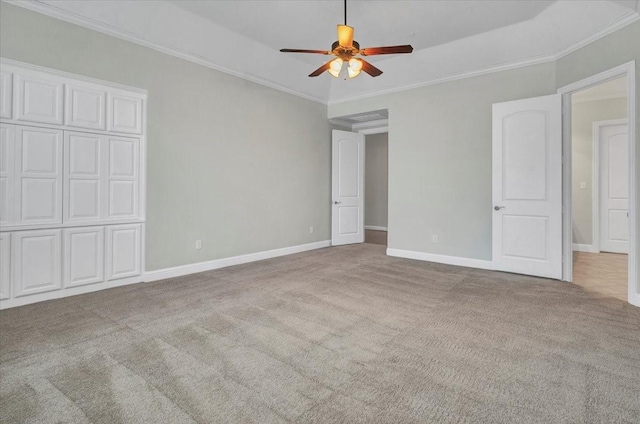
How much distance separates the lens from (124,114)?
3977mm

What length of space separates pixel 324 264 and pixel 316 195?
1.88m

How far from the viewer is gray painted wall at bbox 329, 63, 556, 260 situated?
16.3ft

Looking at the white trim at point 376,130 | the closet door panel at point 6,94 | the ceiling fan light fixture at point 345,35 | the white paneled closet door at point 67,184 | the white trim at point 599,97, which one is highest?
the white trim at point 599,97

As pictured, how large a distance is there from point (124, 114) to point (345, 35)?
2761 millimetres

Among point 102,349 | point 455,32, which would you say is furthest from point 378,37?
point 102,349

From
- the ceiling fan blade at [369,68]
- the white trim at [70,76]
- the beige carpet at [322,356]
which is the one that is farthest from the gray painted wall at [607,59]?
the white trim at [70,76]

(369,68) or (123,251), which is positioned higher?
(369,68)

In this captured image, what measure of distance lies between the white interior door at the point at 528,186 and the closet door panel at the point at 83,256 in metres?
5.15

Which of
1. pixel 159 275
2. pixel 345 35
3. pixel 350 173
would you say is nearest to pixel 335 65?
pixel 345 35

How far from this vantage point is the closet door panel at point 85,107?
11.7 feet

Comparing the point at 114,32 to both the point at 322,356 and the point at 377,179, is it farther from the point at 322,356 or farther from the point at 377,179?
the point at 377,179

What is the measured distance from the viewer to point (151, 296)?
12.0 ft

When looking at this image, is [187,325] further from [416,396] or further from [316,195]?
[316,195]

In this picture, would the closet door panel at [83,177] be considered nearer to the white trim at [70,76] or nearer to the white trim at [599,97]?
the white trim at [70,76]
